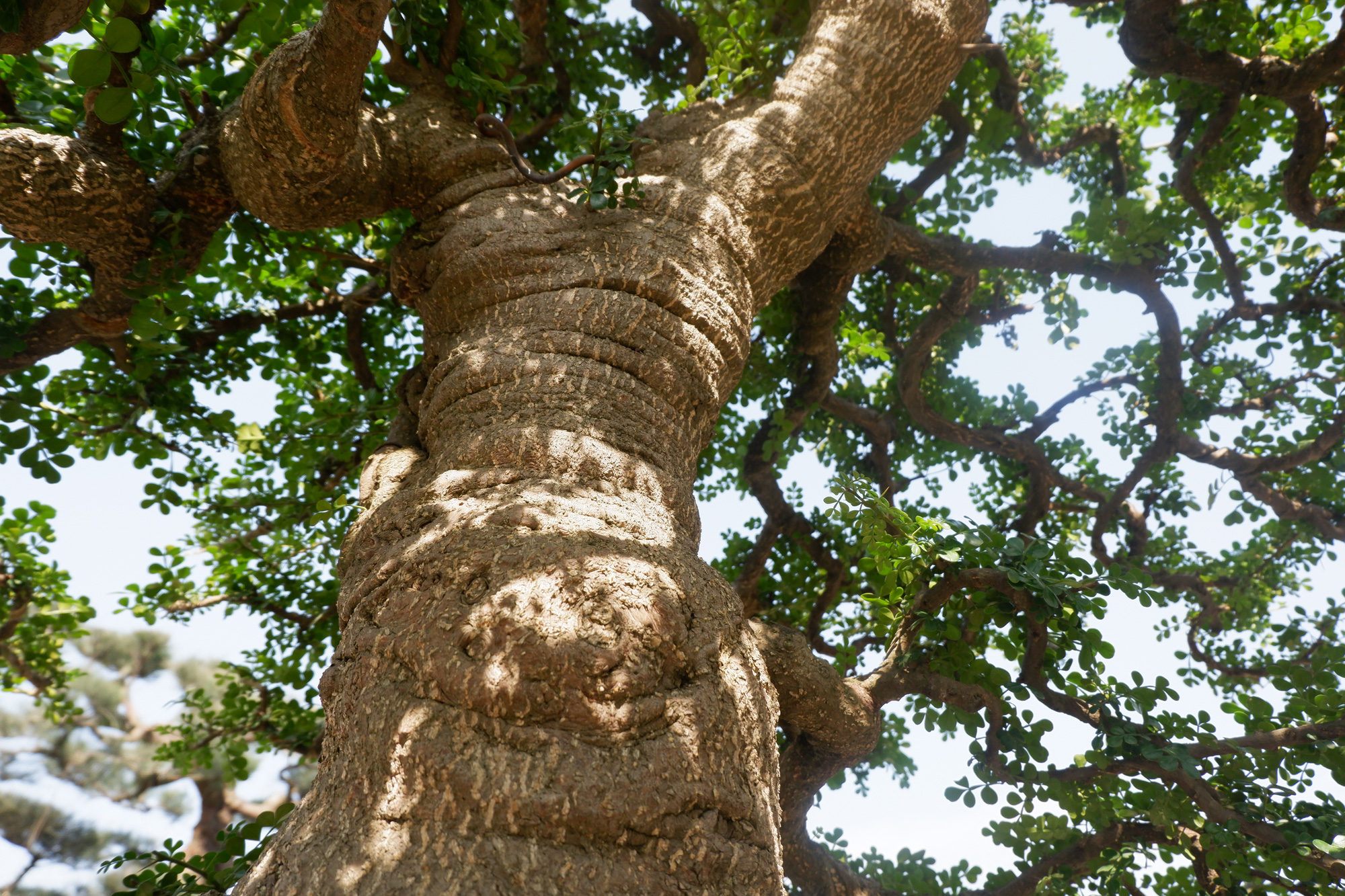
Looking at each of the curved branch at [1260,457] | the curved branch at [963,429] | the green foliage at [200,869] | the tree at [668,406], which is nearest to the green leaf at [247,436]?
the tree at [668,406]

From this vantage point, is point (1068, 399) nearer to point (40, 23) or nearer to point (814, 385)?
point (814, 385)

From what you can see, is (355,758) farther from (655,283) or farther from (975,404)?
(975,404)

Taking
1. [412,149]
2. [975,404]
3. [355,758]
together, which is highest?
[975,404]

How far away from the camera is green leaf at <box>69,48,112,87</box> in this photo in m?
2.18

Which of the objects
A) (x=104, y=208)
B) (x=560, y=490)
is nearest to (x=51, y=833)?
(x=104, y=208)

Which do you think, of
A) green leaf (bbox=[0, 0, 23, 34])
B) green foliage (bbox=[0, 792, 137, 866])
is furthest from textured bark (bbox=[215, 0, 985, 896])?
green foliage (bbox=[0, 792, 137, 866])

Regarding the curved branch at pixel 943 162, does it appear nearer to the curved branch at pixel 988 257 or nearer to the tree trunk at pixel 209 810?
the curved branch at pixel 988 257

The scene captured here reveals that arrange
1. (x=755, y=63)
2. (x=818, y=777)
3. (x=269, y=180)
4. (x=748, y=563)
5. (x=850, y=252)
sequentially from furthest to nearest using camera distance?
(x=748, y=563) < (x=850, y=252) < (x=755, y=63) < (x=818, y=777) < (x=269, y=180)

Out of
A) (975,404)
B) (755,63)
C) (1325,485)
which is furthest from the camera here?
(975,404)

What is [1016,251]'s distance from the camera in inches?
223

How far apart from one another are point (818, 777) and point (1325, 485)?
517 centimetres

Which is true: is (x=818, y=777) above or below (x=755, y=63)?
below

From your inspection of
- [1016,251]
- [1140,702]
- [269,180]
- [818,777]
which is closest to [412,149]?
[269,180]

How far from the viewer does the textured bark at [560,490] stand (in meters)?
1.42
